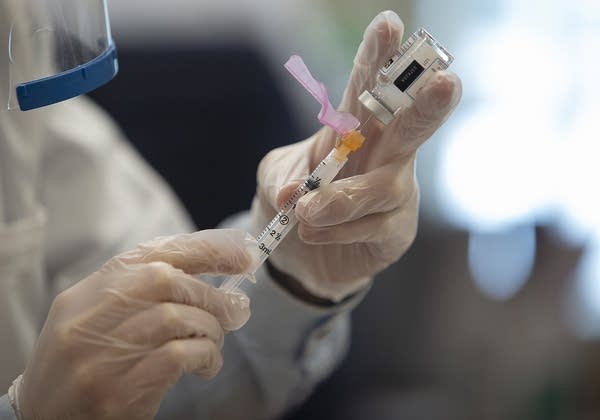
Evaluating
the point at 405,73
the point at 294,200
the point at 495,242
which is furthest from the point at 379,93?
the point at 495,242

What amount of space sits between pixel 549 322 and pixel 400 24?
109cm

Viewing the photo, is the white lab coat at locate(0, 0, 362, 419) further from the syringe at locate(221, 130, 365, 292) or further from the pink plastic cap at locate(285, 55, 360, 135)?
the pink plastic cap at locate(285, 55, 360, 135)

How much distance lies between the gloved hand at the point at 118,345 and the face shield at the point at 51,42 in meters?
0.22

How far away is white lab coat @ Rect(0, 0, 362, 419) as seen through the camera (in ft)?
3.51

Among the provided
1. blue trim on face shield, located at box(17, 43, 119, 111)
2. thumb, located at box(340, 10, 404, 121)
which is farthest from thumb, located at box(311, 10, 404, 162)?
blue trim on face shield, located at box(17, 43, 119, 111)

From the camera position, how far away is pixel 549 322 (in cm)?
162

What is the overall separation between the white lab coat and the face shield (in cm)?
26

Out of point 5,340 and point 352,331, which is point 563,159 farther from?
point 5,340

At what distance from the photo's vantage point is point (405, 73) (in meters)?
0.73

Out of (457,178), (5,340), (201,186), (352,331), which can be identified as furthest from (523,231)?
(5,340)

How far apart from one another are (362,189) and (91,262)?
2.23 ft

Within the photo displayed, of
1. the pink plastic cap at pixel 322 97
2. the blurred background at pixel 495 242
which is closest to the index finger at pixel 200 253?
the pink plastic cap at pixel 322 97

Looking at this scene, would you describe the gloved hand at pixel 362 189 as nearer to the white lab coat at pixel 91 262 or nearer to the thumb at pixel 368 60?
the thumb at pixel 368 60

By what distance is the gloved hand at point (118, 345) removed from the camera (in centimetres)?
71
